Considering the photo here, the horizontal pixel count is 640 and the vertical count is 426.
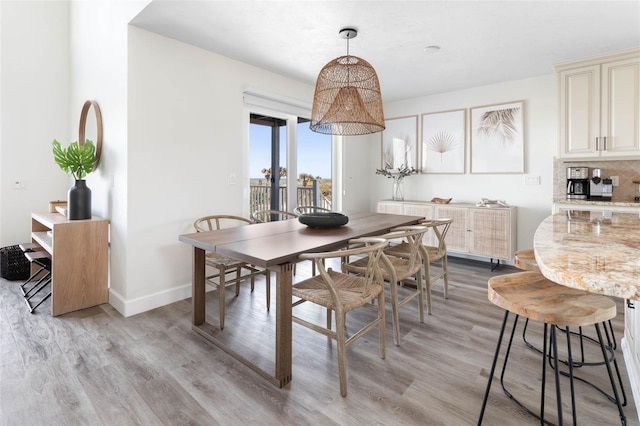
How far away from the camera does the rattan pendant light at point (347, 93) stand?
2.68m

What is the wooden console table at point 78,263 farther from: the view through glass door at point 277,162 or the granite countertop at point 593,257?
the granite countertop at point 593,257

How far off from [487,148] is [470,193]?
2.14ft

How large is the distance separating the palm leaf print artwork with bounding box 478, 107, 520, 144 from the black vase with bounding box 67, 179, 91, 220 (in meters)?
4.71

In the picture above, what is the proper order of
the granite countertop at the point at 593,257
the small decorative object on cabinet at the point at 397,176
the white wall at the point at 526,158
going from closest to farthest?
the granite countertop at the point at 593,257
the white wall at the point at 526,158
the small decorative object on cabinet at the point at 397,176

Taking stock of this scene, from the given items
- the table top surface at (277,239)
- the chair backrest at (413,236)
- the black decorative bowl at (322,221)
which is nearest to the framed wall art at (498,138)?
the table top surface at (277,239)

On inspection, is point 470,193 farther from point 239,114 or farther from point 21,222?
point 21,222

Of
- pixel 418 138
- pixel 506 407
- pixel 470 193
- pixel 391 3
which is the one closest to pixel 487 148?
pixel 470 193

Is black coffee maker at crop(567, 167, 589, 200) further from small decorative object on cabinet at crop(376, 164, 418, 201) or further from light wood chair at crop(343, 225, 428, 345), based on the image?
light wood chair at crop(343, 225, 428, 345)

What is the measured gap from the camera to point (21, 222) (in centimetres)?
410

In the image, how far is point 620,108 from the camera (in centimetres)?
333

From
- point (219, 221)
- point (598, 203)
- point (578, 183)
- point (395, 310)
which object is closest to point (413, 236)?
point (395, 310)

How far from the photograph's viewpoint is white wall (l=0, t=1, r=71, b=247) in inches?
155

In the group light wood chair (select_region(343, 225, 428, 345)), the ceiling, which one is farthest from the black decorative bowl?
the ceiling

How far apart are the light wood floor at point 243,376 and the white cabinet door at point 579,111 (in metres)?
1.81
